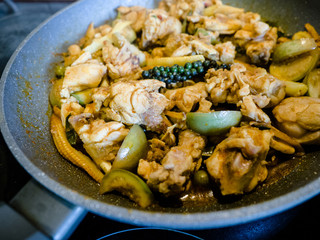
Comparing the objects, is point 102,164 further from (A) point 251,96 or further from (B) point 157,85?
(A) point 251,96

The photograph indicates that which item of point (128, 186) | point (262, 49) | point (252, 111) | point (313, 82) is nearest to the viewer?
point (128, 186)

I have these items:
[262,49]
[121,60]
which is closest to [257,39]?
[262,49]

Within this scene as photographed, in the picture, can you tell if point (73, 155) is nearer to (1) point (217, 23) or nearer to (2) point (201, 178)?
(2) point (201, 178)

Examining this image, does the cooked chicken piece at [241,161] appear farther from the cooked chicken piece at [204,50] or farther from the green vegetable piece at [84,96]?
the green vegetable piece at [84,96]

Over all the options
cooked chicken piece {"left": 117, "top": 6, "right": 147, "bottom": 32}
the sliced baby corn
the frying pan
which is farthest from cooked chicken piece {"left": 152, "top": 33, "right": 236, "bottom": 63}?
the sliced baby corn

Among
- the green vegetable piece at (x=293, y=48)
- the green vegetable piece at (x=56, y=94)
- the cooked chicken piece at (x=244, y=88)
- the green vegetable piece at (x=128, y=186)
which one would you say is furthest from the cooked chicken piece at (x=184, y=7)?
the green vegetable piece at (x=128, y=186)

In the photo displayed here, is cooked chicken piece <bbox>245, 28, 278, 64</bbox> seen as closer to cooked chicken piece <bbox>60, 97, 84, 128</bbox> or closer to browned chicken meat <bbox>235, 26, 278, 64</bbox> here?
browned chicken meat <bbox>235, 26, 278, 64</bbox>
